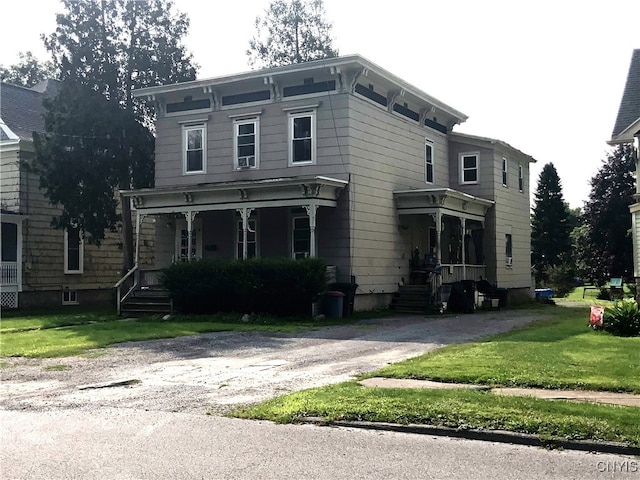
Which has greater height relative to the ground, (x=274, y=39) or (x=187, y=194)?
(x=274, y=39)

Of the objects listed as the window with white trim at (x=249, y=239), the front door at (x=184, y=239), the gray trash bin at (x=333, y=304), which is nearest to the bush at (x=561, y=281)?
the window with white trim at (x=249, y=239)

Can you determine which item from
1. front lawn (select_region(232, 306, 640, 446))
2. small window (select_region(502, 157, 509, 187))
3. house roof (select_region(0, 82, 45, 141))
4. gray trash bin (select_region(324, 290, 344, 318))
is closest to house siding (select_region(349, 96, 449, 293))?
gray trash bin (select_region(324, 290, 344, 318))

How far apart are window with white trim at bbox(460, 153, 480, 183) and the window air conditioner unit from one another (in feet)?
32.3

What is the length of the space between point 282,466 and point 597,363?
6.77 m

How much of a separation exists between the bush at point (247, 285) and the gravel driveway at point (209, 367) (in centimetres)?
272

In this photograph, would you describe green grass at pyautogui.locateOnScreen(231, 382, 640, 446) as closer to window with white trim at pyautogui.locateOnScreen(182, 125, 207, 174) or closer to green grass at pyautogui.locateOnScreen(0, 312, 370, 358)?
green grass at pyautogui.locateOnScreen(0, 312, 370, 358)

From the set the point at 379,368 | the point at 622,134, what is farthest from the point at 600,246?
the point at 379,368

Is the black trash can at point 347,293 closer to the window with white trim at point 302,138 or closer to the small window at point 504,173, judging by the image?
the window with white trim at point 302,138

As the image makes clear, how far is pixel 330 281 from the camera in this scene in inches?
894

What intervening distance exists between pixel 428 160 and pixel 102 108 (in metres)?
13.0

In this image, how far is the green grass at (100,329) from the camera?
1509cm

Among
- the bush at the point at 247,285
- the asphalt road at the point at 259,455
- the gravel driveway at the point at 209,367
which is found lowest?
the asphalt road at the point at 259,455

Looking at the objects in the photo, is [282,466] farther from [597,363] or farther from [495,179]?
[495,179]

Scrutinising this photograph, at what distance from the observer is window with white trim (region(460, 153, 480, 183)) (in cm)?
3008
